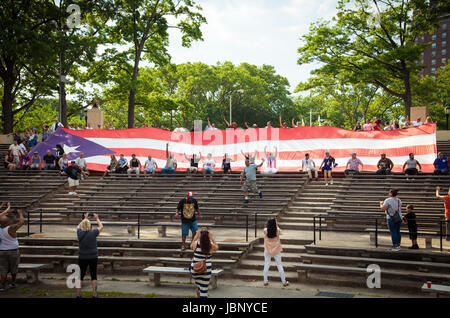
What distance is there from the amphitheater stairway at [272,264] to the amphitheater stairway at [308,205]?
9.12ft

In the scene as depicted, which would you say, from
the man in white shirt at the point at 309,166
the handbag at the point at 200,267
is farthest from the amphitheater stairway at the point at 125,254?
the man in white shirt at the point at 309,166

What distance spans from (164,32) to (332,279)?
29.5m

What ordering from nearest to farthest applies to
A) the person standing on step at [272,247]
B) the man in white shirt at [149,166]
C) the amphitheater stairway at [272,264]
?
the person standing on step at [272,247]
the amphitheater stairway at [272,264]
the man in white shirt at [149,166]

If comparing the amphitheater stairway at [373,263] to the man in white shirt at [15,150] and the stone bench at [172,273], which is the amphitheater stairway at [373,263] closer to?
the stone bench at [172,273]

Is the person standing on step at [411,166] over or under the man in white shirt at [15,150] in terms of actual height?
under

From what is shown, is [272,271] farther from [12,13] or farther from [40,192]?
[12,13]

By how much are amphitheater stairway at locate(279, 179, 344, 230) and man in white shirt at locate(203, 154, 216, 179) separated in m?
5.16

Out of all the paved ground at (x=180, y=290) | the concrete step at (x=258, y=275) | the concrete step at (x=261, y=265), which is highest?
the concrete step at (x=261, y=265)

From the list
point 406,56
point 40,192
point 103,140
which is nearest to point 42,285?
point 40,192

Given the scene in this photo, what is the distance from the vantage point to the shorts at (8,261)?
Result: 1140 centimetres

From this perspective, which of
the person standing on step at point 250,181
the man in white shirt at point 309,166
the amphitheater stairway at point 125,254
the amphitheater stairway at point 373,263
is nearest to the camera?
the amphitheater stairway at point 373,263

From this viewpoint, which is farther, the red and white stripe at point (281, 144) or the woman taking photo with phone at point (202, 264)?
the red and white stripe at point (281, 144)

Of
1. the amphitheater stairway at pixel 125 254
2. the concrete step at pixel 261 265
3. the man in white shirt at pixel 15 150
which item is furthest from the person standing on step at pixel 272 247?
the man in white shirt at pixel 15 150

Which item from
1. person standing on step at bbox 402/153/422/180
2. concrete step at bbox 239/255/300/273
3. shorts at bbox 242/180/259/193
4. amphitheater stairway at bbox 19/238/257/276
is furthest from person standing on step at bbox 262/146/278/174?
concrete step at bbox 239/255/300/273
